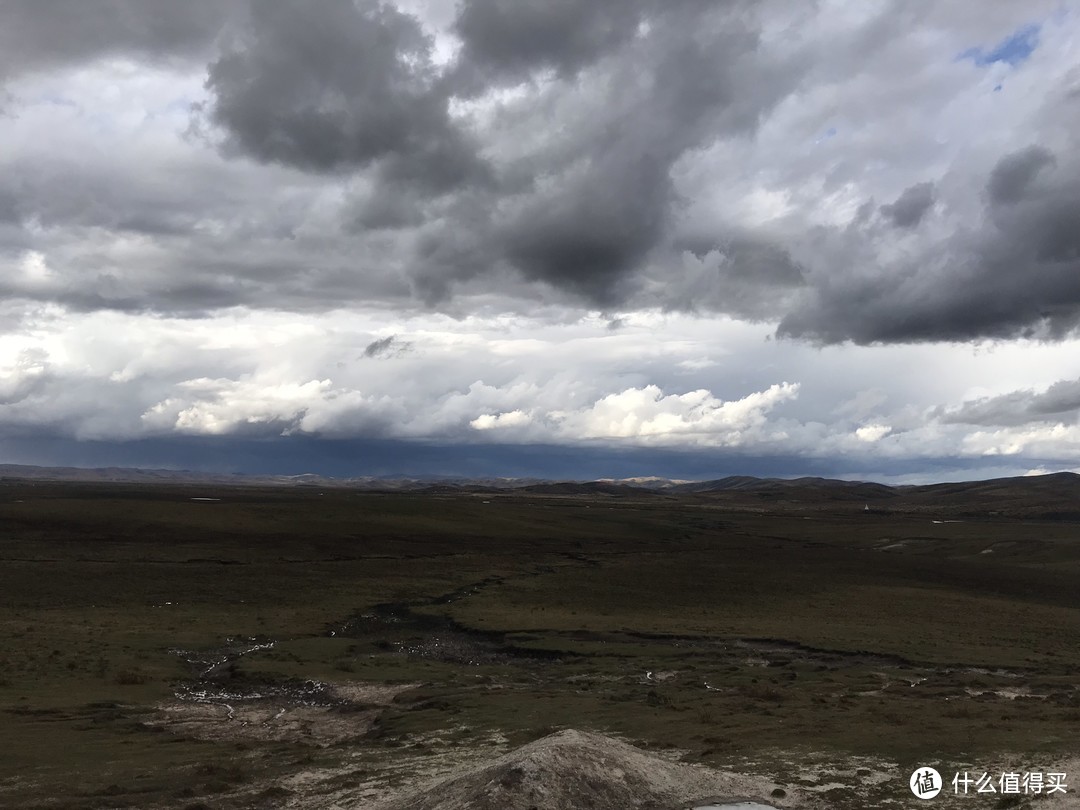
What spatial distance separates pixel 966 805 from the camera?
58.4ft

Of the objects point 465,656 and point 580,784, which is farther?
point 465,656

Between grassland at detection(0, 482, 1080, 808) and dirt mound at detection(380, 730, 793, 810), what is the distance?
7.81 ft

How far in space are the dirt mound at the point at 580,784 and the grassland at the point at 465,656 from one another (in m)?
2.38

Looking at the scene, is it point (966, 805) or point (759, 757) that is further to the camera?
point (759, 757)

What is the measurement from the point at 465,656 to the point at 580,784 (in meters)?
28.6

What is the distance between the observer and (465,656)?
44.4 m

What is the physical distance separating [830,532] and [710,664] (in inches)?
4838

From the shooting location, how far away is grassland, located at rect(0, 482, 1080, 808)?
2269 centimetres

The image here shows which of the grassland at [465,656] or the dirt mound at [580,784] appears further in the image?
the grassland at [465,656]

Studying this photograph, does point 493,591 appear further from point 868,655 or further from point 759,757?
point 759,757

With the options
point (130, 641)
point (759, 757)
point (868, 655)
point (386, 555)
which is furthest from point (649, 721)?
point (386, 555)

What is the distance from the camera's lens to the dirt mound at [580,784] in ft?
53.5

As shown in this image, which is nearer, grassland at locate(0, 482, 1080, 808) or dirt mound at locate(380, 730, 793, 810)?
dirt mound at locate(380, 730, 793, 810)

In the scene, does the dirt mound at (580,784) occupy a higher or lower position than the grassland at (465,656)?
higher
